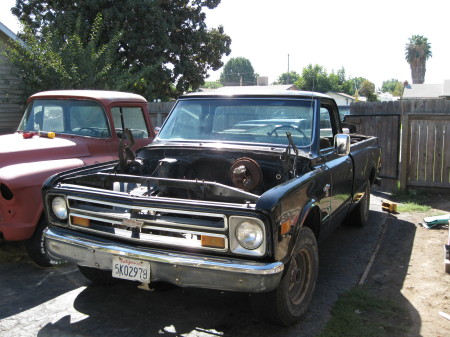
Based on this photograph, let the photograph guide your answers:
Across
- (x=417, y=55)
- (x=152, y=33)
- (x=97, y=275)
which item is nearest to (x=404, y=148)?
(x=97, y=275)

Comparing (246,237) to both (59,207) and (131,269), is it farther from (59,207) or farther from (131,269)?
(59,207)

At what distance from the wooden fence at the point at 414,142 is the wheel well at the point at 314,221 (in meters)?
5.22

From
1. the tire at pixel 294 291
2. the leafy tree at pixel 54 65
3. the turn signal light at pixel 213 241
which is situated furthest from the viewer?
the leafy tree at pixel 54 65

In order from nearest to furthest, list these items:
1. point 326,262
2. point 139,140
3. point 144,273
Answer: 1. point 144,273
2. point 326,262
3. point 139,140

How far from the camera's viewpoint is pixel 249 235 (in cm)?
291

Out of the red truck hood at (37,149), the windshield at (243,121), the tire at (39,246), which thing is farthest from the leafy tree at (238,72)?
the tire at (39,246)

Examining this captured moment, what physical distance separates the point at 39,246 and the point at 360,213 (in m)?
4.24

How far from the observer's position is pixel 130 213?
10.6 ft

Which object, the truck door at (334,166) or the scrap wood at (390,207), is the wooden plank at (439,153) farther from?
the truck door at (334,166)

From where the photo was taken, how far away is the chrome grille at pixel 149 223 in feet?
9.73

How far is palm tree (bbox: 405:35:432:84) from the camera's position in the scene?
8188 centimetres

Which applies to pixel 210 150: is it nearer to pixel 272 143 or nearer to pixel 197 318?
pixel 272 143

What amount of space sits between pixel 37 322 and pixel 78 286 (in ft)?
2.41

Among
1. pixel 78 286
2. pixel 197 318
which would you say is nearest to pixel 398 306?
pixel 197 318
